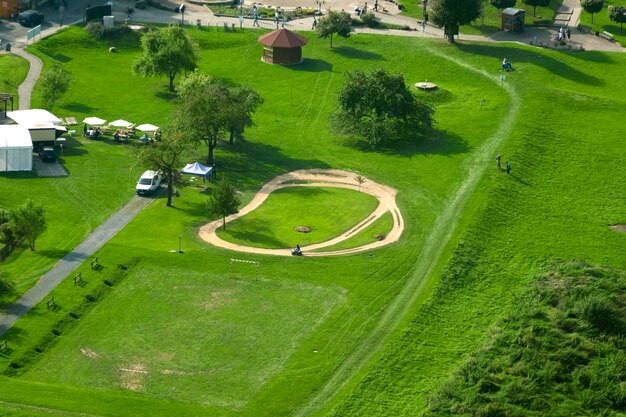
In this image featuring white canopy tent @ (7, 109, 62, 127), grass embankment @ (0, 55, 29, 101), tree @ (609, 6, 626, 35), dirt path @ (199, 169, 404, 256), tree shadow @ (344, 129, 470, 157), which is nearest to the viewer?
dirt path @ (199, 169, 404, 256)

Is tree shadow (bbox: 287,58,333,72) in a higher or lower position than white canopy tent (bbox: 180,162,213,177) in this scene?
higher

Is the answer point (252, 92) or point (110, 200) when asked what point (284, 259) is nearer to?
point (110, 200)

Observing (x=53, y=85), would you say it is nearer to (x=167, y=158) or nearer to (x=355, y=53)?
(x=167, y=158)

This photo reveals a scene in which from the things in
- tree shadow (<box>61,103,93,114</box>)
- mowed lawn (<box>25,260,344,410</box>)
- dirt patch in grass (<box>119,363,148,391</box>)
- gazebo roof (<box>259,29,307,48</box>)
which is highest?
gazebo roof (<box>259,29,307,48</box>)

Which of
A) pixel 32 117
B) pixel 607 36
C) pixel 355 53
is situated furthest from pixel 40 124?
pixel 607 36

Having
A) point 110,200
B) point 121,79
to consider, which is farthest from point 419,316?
point 121,79

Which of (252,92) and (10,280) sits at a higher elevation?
(252,92)

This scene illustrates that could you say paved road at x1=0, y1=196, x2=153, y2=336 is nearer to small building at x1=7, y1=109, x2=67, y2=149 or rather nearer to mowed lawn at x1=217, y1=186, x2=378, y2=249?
mowed lawn at x1=217, y1=186, x2=378, y2=249

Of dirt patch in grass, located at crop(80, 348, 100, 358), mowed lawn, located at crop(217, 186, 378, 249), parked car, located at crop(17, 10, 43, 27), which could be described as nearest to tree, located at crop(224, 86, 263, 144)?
mowed lawn, located at crop(217, 186, 378, 249)
